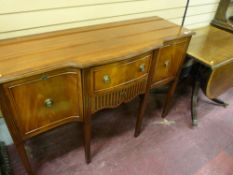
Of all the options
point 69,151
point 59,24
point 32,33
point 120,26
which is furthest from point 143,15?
point 69,151

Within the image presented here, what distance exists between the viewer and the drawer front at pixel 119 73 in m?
1.08

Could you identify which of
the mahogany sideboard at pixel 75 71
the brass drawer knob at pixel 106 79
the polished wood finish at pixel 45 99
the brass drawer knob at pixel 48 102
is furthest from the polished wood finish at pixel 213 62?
the brass drawer knob at pixel 48 102

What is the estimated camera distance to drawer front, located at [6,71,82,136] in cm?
93

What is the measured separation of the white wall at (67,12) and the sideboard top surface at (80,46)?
11 cm

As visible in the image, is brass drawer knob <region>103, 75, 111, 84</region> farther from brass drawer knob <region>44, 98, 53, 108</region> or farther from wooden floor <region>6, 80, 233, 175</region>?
wooden floor <region>6, 80, 233, 175</region>

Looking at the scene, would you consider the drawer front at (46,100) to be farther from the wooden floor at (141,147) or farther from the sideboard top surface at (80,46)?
the wooden floor at (141,147)

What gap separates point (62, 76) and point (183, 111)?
5.01 feet

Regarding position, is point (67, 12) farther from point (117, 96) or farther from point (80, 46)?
point (117, 96)

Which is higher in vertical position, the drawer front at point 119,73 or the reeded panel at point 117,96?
the drawer front at point 119,73

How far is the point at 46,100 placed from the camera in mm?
1015

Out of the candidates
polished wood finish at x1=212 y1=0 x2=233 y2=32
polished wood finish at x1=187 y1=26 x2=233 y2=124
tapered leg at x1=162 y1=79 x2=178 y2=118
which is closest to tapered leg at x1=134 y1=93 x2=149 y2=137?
tapered leg at x1=162 y1=79 x2=178 y2=118

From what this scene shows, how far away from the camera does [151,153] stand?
1657 millimetres

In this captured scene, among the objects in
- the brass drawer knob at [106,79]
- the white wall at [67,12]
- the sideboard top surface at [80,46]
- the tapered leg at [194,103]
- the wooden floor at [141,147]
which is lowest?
the wooden floor at [141,147]

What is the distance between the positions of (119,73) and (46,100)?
1.39 ft
